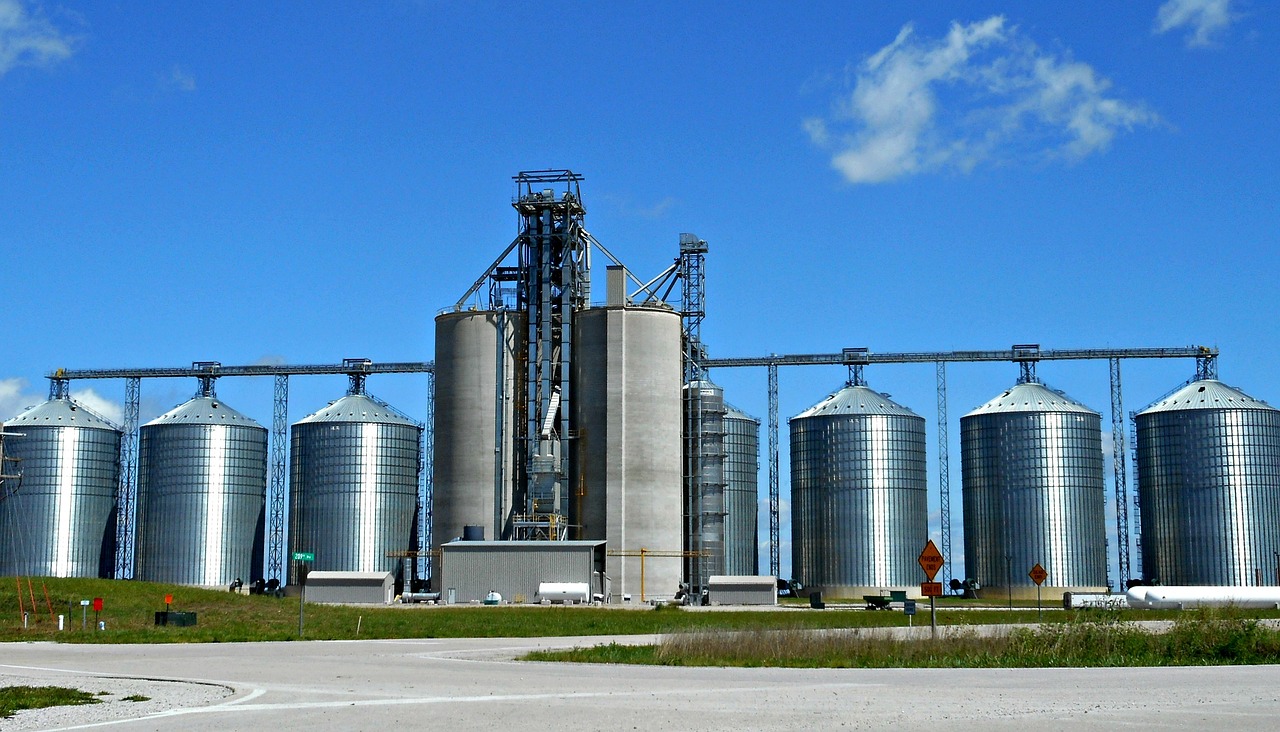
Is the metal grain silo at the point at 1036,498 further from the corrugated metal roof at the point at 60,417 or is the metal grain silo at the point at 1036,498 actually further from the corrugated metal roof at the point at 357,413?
the corrugated metal roof at the point at 60,417

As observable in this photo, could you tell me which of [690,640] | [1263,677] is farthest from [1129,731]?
[690,640]

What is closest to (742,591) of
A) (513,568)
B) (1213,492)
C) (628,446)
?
(628,446)

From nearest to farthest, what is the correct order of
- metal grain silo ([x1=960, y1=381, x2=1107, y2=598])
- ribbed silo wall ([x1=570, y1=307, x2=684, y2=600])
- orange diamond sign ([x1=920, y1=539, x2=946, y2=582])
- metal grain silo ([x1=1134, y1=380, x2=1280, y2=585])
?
1. orange diamond sign ([x1=920, y1=539, x2=946, y2=582])
2. ribbed silo wall ([x1=570, y1=307, x2=684, y2=600])
3. metal grain silo ([x1=1134, y1=380, x2=1280, y2=585])
4. metal grain silo ([x1=960, y1=381, x2=1107, y2=598])

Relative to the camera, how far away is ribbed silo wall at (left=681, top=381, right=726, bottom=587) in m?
93.4

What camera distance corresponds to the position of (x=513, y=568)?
277 feet

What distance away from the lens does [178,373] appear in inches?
4756

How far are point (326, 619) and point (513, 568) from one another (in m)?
25.7

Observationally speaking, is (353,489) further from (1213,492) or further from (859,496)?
(1213,492)

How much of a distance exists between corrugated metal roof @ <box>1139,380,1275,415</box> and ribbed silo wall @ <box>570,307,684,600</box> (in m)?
40.2

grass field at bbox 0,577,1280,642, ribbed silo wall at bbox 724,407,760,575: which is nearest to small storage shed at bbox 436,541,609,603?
grass field at bbox 0,577,1280,642

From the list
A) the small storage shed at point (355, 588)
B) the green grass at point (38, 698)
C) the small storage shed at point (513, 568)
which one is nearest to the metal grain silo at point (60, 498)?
the small storage shed at point (355, 588)

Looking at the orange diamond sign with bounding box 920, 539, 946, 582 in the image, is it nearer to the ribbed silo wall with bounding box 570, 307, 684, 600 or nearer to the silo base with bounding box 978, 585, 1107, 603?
the ribbed silo wall with bounding box 570, 307, 684, 600

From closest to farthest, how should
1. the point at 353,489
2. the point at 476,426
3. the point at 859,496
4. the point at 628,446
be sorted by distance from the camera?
the point at 628,446, the point at 476,426, the point at 859,496, the point at 353,489

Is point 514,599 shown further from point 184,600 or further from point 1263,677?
point 1263,677
